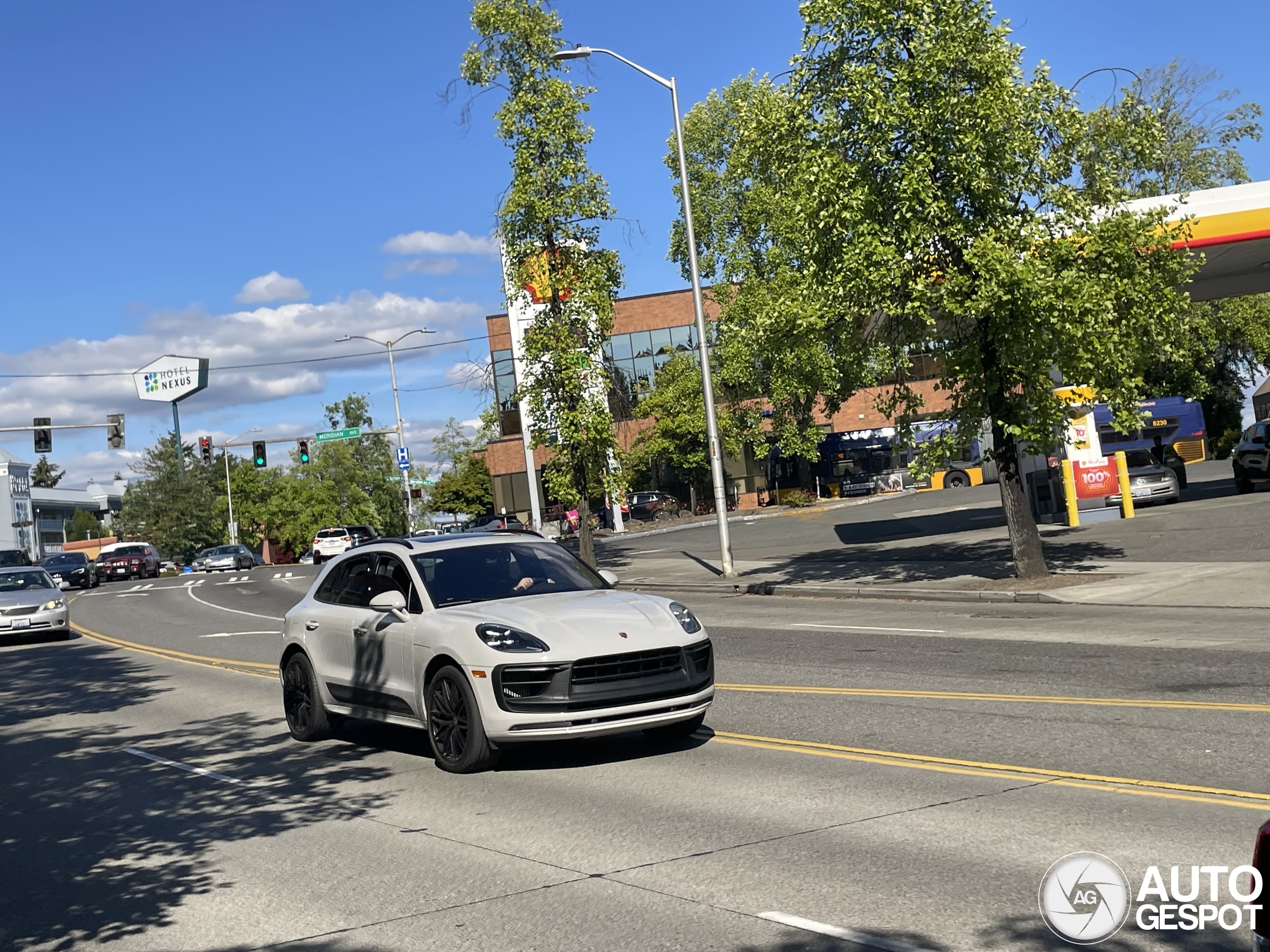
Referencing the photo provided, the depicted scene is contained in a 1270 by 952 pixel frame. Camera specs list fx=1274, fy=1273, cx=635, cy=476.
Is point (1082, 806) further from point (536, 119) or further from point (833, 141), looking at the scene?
point (536, 119)

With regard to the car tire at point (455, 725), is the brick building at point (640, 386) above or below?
above

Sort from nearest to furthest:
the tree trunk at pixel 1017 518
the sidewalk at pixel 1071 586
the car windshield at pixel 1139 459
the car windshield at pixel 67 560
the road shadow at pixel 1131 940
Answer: the road shadow at pixel 1131 940 < the sidewalk at pixel 1071 586 < the tree trunk at pixel 1017 518 < the car windshield at pixel 1139 459 < the car windshield at pixel 67 560

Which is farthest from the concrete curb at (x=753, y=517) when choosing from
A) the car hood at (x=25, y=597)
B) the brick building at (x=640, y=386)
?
the car hood at (x=25, y=597)

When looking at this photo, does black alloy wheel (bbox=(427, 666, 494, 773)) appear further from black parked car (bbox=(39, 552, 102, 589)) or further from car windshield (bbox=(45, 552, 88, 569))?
car windshield (bbox=(45, 552, 88, 569))

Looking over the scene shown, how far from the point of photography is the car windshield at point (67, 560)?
51.9 metres

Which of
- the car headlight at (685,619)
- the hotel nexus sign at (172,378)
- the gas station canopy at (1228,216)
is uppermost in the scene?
the hotel nexus sign at (172,378)

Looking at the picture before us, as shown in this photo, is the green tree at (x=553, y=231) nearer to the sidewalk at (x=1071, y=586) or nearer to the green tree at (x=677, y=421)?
the sidewalk at (x=1071, y=586)

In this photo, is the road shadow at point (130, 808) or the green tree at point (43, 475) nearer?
the road shadow at point (130, 808)

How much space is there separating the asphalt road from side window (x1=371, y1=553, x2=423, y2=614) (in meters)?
1.22

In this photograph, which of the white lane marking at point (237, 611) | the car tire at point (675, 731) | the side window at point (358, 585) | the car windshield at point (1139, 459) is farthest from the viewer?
the car windshield at point (1139, 459)

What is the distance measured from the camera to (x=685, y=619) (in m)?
9.16

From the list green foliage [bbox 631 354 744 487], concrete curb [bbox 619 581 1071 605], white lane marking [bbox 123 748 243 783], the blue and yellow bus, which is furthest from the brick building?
white lane marking [bbox 123 748 243 783]

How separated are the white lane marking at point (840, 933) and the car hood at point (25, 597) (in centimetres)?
2374

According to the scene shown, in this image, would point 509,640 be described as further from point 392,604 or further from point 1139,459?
point 1139,459
